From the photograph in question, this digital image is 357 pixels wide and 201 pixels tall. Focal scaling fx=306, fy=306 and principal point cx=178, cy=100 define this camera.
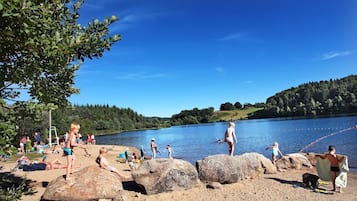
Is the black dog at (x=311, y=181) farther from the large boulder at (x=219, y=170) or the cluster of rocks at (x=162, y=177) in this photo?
the large boulder at (x=219, y=170)

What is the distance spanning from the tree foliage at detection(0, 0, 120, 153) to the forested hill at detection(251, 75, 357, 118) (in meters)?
116

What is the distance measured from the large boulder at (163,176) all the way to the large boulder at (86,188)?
107 cm

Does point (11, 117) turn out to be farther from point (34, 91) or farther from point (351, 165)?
point (351, 165)

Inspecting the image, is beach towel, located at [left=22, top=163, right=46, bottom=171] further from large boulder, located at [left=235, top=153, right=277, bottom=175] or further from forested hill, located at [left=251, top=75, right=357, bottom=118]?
forested hill, located at [left=251, top=75, right=357, bottom=118]

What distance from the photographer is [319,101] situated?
12694cm

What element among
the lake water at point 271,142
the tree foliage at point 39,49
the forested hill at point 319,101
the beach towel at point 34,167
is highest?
the forested hill at point 319,101

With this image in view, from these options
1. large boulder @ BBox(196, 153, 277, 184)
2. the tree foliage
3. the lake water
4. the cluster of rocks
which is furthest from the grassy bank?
the tree foliage

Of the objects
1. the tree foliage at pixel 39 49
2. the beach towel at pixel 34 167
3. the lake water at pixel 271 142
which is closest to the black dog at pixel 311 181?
the lake water at pixel 271 142

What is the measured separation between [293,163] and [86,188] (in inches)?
452

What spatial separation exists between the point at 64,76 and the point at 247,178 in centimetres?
933

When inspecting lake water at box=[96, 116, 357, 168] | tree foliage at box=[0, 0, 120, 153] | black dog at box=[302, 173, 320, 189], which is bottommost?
lake water at box=[96, 116, 357, 168]

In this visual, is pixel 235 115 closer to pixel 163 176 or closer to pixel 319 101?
A: pixel 319 101

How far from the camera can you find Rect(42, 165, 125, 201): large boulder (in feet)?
33.5

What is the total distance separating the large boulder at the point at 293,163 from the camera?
54.7ft
